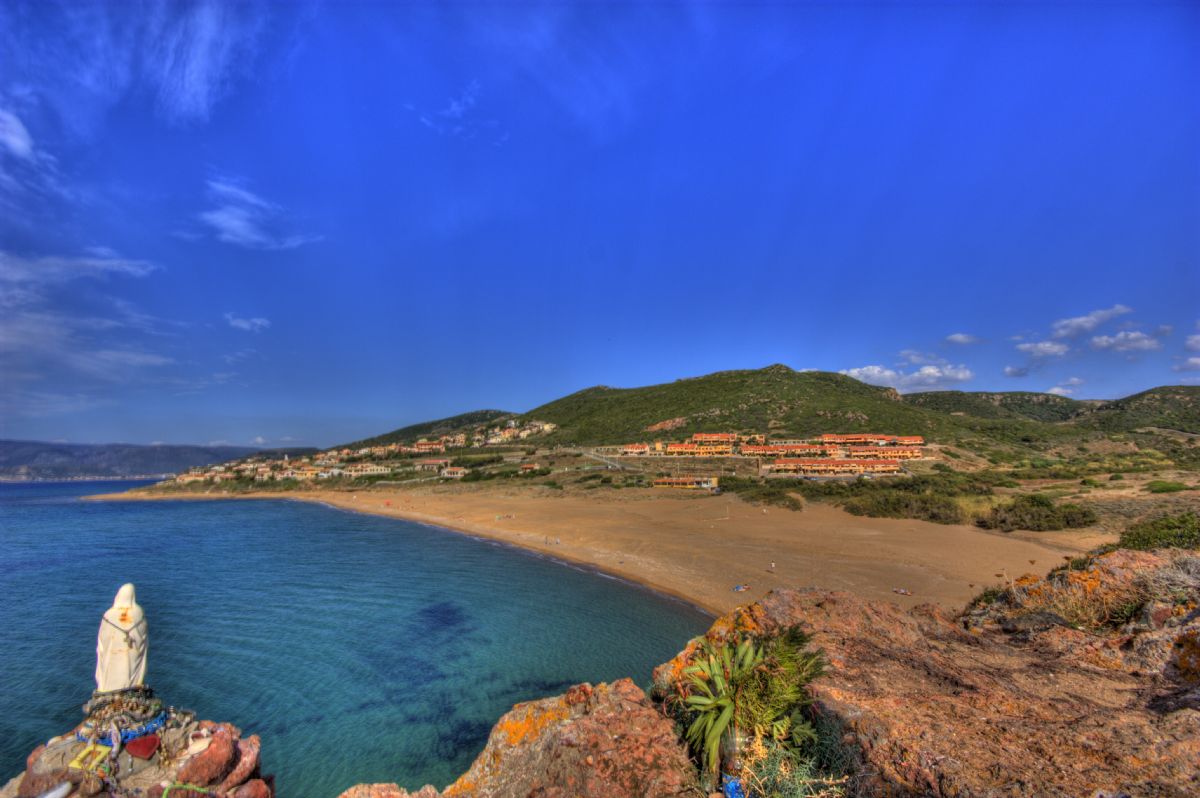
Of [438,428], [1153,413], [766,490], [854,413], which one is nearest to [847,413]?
[854,413]

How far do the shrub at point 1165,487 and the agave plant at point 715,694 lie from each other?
35556mm

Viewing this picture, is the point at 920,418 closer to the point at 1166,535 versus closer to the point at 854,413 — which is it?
the point at 854,413

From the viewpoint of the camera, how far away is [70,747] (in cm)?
596

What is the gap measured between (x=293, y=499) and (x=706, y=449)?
5969 cm

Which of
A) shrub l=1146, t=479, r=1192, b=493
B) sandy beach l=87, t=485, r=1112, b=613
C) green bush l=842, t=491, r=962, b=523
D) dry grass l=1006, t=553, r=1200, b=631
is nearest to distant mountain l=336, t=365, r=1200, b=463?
shrub l=1146, t=479, r=1192, b=493

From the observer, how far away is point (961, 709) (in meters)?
4.33

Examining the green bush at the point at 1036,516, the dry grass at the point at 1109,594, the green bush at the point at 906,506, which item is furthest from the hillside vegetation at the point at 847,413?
the dry grass at the point at 1109,594

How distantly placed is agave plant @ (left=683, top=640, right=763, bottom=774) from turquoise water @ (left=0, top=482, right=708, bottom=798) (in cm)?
708

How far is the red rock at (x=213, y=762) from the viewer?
20.6ft

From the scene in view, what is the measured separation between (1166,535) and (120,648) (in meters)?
21.6

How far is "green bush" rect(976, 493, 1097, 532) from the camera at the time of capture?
81.0 ft

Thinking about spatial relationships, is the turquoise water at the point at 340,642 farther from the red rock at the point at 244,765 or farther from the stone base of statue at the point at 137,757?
the stone base of statue at the point at 137,757

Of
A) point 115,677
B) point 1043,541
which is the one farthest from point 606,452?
point 115,677

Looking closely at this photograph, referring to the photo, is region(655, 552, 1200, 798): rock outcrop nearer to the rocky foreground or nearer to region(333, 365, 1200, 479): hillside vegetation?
the rocky foreground
